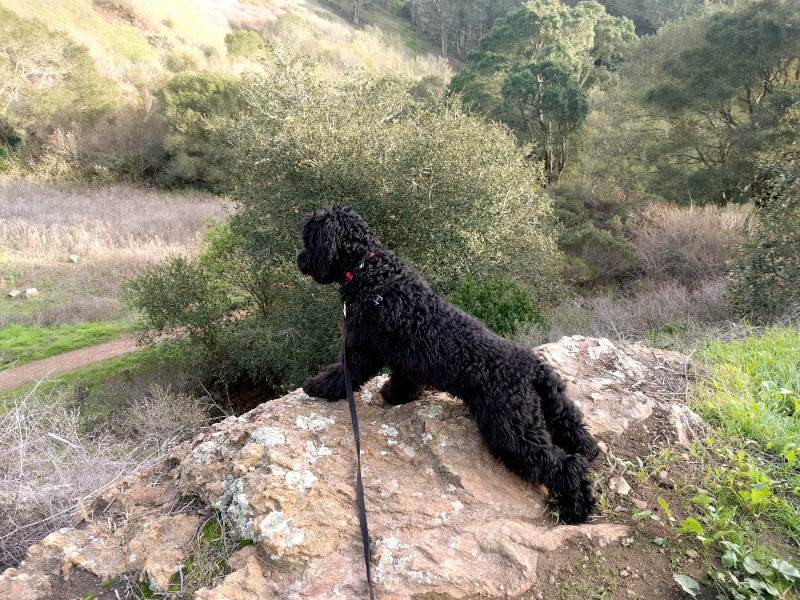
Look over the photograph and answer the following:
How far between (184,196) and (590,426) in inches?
993

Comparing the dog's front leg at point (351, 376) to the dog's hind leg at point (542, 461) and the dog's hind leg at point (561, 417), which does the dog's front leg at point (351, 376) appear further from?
the dog's hind leg at point (561, 417)

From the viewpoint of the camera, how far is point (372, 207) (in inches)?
324

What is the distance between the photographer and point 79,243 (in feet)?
48.8

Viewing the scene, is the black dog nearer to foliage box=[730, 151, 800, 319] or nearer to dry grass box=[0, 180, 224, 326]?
foliage box=[730, 151, 800, 319]

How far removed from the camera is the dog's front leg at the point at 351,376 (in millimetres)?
3016

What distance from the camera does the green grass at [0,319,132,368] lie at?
9.91 m

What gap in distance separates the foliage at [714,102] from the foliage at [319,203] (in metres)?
9.74

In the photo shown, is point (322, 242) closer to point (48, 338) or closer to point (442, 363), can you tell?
point (442, 363)

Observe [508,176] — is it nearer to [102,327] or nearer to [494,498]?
[494,498]

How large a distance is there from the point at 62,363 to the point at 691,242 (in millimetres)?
16466

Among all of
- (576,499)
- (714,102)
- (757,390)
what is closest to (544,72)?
(714,102)

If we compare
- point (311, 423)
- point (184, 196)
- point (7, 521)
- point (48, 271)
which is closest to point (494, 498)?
point (311, 423)

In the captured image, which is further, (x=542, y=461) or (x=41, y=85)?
(x=41, y=85)

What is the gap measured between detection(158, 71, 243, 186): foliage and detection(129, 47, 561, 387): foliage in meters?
17.1
